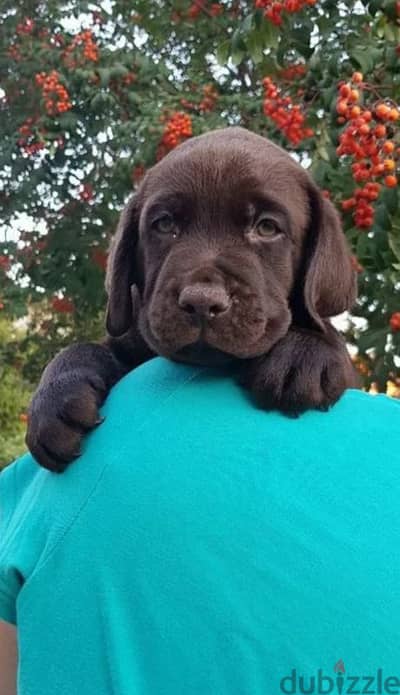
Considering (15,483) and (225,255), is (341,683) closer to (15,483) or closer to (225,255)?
(15,483)

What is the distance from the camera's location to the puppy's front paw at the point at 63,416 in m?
1.47

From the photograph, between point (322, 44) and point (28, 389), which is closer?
point (322, 44)

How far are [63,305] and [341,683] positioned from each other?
261 inches

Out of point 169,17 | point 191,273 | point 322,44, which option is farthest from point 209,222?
point 169,17

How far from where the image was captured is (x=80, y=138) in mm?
7320

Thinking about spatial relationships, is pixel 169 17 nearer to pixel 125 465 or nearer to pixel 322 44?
pixel 322 44

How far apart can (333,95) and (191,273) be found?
1680mm

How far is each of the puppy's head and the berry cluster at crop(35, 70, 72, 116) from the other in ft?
14.1

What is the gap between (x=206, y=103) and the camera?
603cm

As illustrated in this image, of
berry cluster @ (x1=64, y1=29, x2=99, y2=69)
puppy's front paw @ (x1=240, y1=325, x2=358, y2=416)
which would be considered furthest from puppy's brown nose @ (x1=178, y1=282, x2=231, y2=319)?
berry cluster @ (x1=64, y1=29, x2=99, y2=69)

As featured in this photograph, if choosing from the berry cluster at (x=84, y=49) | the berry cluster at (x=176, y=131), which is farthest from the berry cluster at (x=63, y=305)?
the berry cluster at (x=176, y=131)

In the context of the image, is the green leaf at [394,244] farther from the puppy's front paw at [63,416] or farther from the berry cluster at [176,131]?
the berry cluster at [176,131]

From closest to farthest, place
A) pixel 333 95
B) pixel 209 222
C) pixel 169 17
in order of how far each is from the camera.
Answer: pixel 209 222, pixel 333 95, pixel 169 17

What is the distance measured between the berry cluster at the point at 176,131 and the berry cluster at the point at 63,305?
96.7 inches
